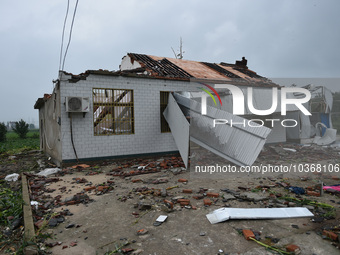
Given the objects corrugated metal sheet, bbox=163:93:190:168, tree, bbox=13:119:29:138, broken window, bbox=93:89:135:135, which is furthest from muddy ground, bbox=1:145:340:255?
tree, bbox=13:119:29:138

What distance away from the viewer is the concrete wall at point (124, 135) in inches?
322

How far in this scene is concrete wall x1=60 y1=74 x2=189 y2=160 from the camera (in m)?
8.17

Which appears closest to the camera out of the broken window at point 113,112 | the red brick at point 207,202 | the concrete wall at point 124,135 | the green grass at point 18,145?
the red brick at point 207,202

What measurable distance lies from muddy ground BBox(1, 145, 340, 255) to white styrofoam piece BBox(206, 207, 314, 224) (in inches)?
3.0

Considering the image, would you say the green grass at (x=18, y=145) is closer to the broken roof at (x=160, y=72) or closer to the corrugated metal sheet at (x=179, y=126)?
the broken roof at (x=160, y=72)

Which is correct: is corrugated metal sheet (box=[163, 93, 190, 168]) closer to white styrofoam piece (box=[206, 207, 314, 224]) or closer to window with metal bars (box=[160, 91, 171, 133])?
window with metal bars (box=[160, 91, 171, 133])

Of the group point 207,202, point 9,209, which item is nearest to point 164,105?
point 207,202

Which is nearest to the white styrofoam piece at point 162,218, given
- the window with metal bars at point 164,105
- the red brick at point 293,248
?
the red brick at point 293,248

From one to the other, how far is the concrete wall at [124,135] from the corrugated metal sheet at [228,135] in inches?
57.1

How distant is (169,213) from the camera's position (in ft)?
13.3

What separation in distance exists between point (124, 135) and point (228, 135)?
3885mm

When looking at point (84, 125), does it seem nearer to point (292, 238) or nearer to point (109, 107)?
point (109, 107)

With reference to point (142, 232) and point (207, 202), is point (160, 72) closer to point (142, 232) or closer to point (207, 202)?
point (207, 202)

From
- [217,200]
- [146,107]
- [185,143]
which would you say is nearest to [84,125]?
[146,107]
